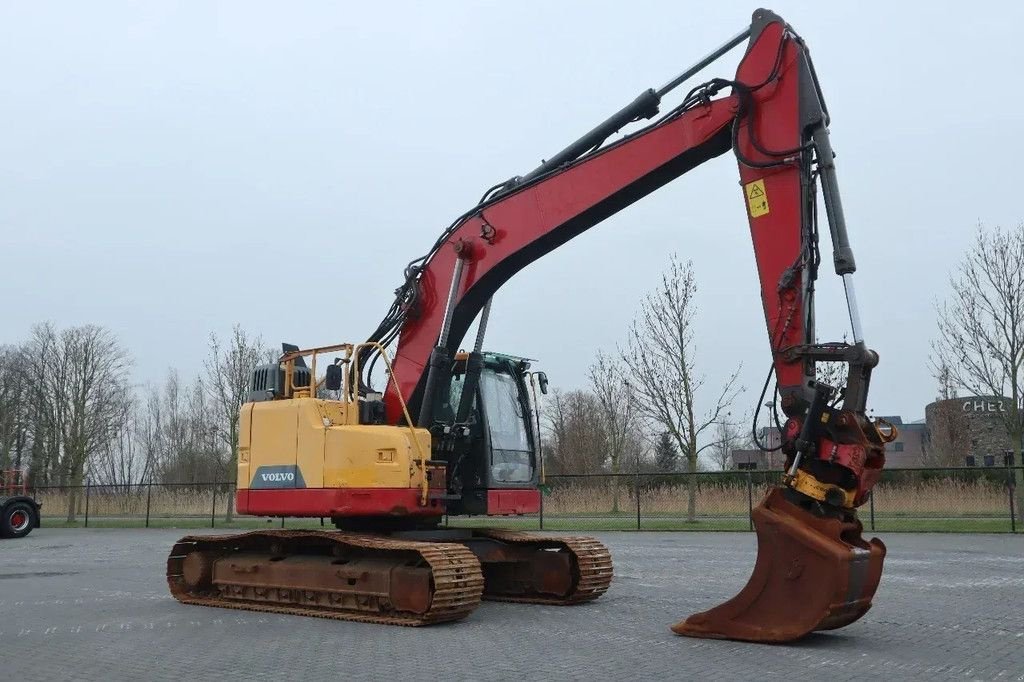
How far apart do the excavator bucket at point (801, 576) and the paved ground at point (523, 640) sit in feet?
0.71

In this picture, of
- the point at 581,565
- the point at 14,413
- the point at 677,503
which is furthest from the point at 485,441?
the point at 14,413

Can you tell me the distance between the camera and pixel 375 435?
10.2 metres

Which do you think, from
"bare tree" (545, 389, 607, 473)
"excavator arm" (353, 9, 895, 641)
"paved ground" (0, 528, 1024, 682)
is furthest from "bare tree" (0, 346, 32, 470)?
"excavator arm" (353, 9, 895, 641)

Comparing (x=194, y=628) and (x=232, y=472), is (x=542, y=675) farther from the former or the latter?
(x=232, y=472)

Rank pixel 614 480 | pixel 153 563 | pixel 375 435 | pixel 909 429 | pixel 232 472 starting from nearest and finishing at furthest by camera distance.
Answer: pixel 375 435 → pixel 153 563 → pixel 614 480 → pixel 232 472 → pixel 909 429

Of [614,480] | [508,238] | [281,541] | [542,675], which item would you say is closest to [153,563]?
[281,541]

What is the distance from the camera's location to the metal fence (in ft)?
90.0

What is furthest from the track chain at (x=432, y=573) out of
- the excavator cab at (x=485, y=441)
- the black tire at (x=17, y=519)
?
the black tire at (x=17, y=519)

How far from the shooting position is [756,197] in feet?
28.7

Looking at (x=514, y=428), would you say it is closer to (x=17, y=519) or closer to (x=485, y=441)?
(x=485, y=441)

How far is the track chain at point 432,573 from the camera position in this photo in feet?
30.6

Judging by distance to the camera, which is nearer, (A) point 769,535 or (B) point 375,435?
(A) point 769,535

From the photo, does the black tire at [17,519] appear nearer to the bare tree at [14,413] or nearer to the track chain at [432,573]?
the track chain at [432,573]

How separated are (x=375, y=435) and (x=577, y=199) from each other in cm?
316
